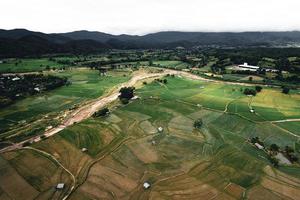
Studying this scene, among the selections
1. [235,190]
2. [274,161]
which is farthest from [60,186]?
[274,161]

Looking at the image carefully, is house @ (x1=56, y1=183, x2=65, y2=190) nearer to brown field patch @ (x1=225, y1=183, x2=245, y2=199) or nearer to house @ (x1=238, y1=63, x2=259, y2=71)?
brown field patch @ (x1=225, y1=183, x2=245, y2=199)

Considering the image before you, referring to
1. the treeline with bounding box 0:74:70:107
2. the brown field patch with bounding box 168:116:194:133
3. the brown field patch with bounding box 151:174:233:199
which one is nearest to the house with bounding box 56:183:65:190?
the brown field patch with bounding box 151:174:233:199

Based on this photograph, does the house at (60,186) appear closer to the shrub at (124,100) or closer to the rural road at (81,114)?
the rural road at (81,114)

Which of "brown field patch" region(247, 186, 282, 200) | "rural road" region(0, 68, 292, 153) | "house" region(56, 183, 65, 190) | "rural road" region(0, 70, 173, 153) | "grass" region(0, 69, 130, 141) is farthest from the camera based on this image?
"grass" region(0, 69, 130, 141)

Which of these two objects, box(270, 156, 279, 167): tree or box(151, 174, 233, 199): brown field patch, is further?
box(270, 156, 279, 167): tree

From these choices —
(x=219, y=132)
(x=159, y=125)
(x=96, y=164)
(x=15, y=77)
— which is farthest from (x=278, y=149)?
(x=15, y=77)

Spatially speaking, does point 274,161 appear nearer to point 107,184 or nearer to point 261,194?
point 261,194

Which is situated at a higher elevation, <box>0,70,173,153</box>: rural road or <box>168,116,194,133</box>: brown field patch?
<box>0,70,173,153</box>: rural road

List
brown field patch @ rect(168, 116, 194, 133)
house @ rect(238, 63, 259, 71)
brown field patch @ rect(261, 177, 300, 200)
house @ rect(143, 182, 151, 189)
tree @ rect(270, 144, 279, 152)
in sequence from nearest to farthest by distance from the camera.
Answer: brown field patch @ rect(261, 177, 300, 200) < house @ rect(143, 182, 151, 189) < tree @ rect(270, 144, 279, 152) < brown field patch @ rect(168, 116, 194, 133) < house @ rect(238, 63, 259, 71)

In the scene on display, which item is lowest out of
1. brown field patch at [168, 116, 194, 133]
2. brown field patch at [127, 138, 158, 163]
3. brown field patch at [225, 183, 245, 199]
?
brown field patch at [225, 183, 245, 199]
